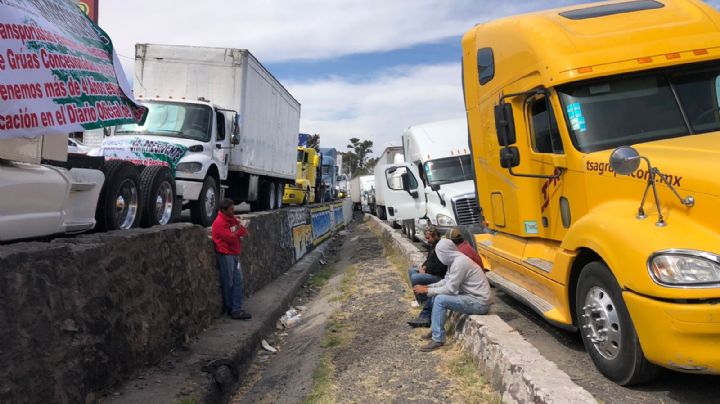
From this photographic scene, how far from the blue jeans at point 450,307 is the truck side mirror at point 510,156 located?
55.8 inches

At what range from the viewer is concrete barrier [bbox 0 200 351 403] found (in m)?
3.38

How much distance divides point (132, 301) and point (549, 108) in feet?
13.6

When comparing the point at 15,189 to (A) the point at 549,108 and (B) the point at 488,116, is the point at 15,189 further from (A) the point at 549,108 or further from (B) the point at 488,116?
(B) the point at 488,116

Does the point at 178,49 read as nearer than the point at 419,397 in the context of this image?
No

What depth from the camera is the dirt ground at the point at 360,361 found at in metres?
4.80

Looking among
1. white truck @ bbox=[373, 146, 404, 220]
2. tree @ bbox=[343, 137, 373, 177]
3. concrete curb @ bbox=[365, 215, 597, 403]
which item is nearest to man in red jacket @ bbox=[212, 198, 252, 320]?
concrete curb @ bbox=[365, 215, 597, 403]

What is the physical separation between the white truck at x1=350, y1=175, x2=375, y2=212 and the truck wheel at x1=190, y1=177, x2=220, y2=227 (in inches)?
983

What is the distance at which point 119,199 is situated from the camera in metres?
6.05

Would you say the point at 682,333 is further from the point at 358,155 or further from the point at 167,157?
the point at 358,155

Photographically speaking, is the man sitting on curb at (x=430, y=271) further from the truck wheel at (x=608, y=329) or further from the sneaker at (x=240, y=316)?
the truck wheel at (x=608, y=329)

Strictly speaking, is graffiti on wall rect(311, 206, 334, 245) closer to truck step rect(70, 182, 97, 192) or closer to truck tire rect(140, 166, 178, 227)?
truck tire rect(140, 166, 178, 227)

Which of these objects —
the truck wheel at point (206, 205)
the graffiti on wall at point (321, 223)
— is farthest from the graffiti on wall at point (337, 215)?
the truck wheel at point (206, 205)

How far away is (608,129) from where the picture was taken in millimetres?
4395

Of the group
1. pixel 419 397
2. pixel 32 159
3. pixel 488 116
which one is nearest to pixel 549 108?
pixel 488 116
